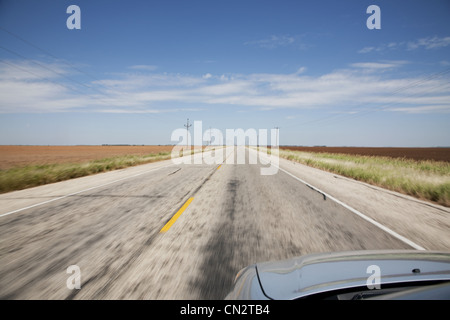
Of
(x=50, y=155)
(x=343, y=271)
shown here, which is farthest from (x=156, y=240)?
(x=50, y=155)

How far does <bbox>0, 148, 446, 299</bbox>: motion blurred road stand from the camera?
2.54 metres

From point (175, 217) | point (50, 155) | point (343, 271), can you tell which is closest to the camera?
point (343, 271)

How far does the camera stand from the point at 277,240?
386 centimetres

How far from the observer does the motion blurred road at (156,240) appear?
8.35 feet

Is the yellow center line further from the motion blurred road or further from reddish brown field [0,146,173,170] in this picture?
reddish brown field [0,146,173,170]

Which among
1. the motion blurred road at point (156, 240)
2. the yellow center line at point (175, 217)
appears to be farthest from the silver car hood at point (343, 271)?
the yellow center line at point (175, 217)

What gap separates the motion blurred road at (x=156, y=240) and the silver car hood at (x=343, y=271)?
808mm

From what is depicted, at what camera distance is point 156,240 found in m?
3.80

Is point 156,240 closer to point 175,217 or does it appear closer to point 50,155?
point 175,217

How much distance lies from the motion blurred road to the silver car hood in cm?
81

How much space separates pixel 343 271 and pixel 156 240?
9.52 feet

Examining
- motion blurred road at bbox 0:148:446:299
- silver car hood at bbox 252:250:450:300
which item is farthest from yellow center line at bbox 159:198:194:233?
silver car hood at bbox 252:250:450:300

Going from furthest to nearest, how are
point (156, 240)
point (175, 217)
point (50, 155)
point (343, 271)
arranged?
point (50, 155) → point (175, 217) → point (156, 240) → point (343, 271)
